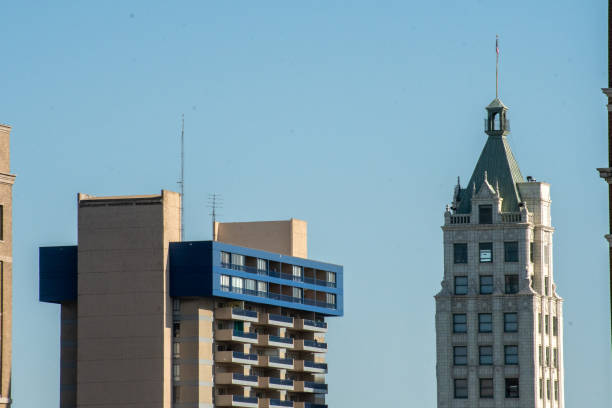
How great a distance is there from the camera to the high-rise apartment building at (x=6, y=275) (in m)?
182

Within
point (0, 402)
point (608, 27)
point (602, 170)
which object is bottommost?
point (0, 402)

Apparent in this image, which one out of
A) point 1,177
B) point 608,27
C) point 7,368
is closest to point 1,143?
point 1,177

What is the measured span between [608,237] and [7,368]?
82.9 meters

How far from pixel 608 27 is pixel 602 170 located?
9973 mm

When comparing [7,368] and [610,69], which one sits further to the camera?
[7,368]

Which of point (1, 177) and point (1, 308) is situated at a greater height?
point (1, 177)

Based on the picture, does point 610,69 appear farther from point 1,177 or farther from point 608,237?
point 1,177

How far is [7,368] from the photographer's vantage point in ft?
609

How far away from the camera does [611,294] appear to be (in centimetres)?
11756

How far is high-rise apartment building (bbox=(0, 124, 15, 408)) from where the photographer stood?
182 metres

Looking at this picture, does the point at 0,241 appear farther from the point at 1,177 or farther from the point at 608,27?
the point at 608,27

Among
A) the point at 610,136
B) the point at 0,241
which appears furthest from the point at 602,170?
the point at 0,241

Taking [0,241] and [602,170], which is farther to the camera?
[0,241]

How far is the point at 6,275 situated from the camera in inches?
7205
